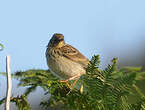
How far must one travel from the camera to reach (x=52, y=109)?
2.66 meters

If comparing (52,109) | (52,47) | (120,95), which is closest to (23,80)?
(52,109)

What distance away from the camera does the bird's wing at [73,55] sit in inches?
180

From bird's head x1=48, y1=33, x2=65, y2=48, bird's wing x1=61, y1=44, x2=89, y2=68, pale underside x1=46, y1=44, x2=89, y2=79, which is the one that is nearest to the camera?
pale underside x1=46, y1=44, x2=89, y2=79

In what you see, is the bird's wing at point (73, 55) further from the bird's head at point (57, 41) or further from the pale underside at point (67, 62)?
the bird's head at point (57, 41)

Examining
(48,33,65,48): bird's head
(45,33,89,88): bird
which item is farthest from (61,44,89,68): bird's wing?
(48,33,65,48): bird's head

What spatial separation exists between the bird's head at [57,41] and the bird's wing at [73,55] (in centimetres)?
14

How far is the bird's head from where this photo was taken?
4.99 metres

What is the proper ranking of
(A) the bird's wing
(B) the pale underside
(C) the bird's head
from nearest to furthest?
(B) the pale underside < (A) the bird's wing < (C) the bird's head

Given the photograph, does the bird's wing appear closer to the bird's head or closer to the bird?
the bird

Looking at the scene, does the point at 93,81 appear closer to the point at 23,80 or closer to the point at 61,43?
the point at 23,80

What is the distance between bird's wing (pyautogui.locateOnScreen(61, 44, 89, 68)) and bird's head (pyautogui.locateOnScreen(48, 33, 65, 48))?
0.47 ft

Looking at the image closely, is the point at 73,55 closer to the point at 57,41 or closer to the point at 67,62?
the point at 67,62

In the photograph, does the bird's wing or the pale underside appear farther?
the bird's wing

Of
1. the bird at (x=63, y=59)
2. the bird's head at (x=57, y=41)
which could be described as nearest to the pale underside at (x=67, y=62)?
the bird at (x=63, y=59)
